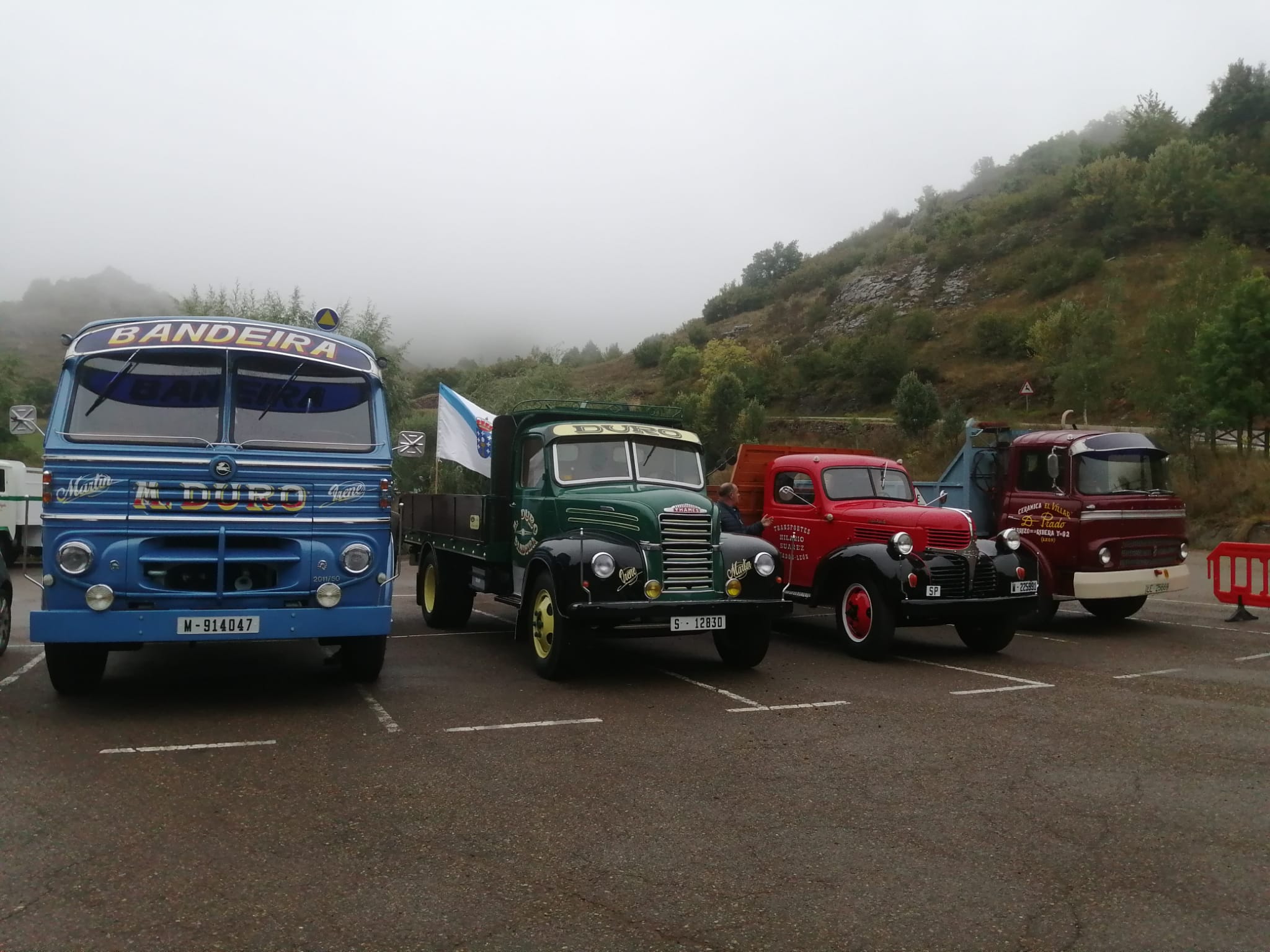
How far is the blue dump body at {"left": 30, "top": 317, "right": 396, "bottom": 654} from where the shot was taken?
6.96 meters

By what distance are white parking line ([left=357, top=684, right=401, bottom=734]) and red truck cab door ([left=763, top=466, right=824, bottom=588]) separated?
5.31 m

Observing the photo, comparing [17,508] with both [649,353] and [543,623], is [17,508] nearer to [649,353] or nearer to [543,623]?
[543,623]

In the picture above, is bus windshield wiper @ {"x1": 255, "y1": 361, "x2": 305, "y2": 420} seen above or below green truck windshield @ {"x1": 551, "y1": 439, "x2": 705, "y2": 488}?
above

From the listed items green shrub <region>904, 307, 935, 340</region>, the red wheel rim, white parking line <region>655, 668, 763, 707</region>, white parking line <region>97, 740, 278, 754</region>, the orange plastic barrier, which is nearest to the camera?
white parking line <region>97, 740, 278, 754</region>

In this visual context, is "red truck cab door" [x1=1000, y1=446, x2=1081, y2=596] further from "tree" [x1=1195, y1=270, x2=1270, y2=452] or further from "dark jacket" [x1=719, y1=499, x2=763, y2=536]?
"tree" [x1=1195, y1=270, x2=1270, y2=452]

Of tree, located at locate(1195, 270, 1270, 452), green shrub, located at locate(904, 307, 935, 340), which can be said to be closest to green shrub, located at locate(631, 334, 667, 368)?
green shrub, located at locate(904, 307, 935, 340)

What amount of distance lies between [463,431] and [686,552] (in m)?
5.89

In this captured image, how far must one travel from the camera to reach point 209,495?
23.7ft

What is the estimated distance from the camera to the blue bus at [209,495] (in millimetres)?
6961

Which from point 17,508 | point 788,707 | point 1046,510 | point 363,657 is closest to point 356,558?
point 363,657

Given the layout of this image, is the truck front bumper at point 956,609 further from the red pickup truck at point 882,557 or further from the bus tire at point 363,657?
the bus tire at point 363,657

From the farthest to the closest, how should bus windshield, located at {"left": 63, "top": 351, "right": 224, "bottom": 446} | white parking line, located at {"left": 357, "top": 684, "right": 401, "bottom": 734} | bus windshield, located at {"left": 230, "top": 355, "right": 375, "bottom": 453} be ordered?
1. bus windshield, located at {"left": 230, "top": 355, "right": 375, "bottom": 453}
2. bus windshield, located at {"left": 63, "top": 351, "right": 224, "bottom": 446}
3. white parking line, located at {"left": 357, "top": 684, "right": 401, "bottom": 734}

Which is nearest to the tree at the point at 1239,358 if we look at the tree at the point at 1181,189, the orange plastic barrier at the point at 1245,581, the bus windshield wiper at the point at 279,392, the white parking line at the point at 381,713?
the orange plastic barrier at the point at 1245,581

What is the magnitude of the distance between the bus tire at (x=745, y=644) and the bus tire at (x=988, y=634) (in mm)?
2917
